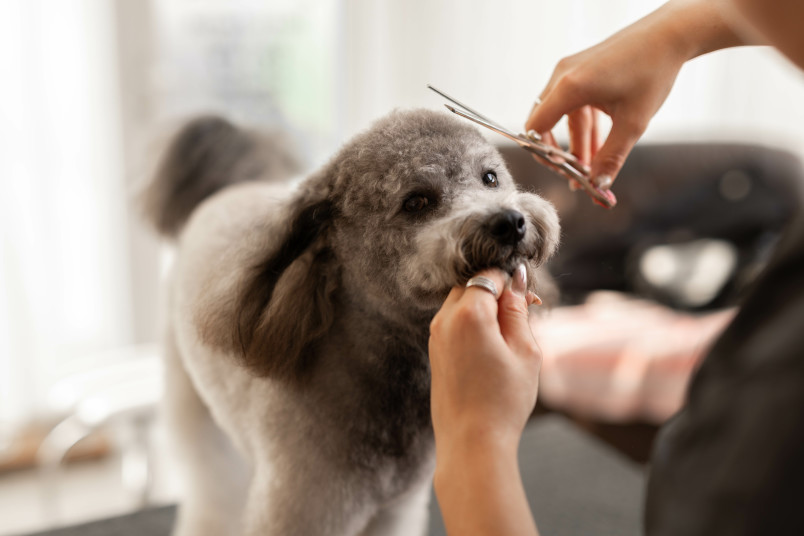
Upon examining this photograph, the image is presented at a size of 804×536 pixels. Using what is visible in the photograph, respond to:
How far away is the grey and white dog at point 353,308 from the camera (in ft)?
2.07

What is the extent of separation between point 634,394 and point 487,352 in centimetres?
123

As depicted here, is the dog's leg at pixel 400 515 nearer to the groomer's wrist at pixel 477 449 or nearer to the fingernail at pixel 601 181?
the groomer's wrist at pixel 477 449

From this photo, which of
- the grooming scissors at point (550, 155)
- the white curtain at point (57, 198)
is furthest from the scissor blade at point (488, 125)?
the white curtain at point (57, 198)

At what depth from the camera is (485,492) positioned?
0.49m

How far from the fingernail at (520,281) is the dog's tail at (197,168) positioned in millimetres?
617

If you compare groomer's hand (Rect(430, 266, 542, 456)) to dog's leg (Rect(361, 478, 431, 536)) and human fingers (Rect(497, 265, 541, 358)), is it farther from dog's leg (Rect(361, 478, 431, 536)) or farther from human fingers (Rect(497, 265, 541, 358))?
dog's leg (Rect(361, 478, 431, 536))

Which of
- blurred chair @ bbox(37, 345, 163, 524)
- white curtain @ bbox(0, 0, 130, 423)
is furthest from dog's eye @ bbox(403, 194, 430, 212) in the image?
white curtain @ bbox(0, 0, 130, 423)

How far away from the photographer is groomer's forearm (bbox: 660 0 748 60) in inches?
25.0

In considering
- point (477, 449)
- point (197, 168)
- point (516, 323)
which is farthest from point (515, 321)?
point (197, 168)

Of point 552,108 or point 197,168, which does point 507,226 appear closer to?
point 552,108

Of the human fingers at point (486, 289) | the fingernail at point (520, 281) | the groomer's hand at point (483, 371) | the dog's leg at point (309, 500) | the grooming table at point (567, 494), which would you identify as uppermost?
the human fingers at point (486, 289)

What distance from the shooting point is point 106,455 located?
2197 mm

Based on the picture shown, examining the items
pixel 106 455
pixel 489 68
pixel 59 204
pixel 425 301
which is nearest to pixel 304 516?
pixel 425 301

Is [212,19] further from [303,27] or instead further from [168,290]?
[168,290]
